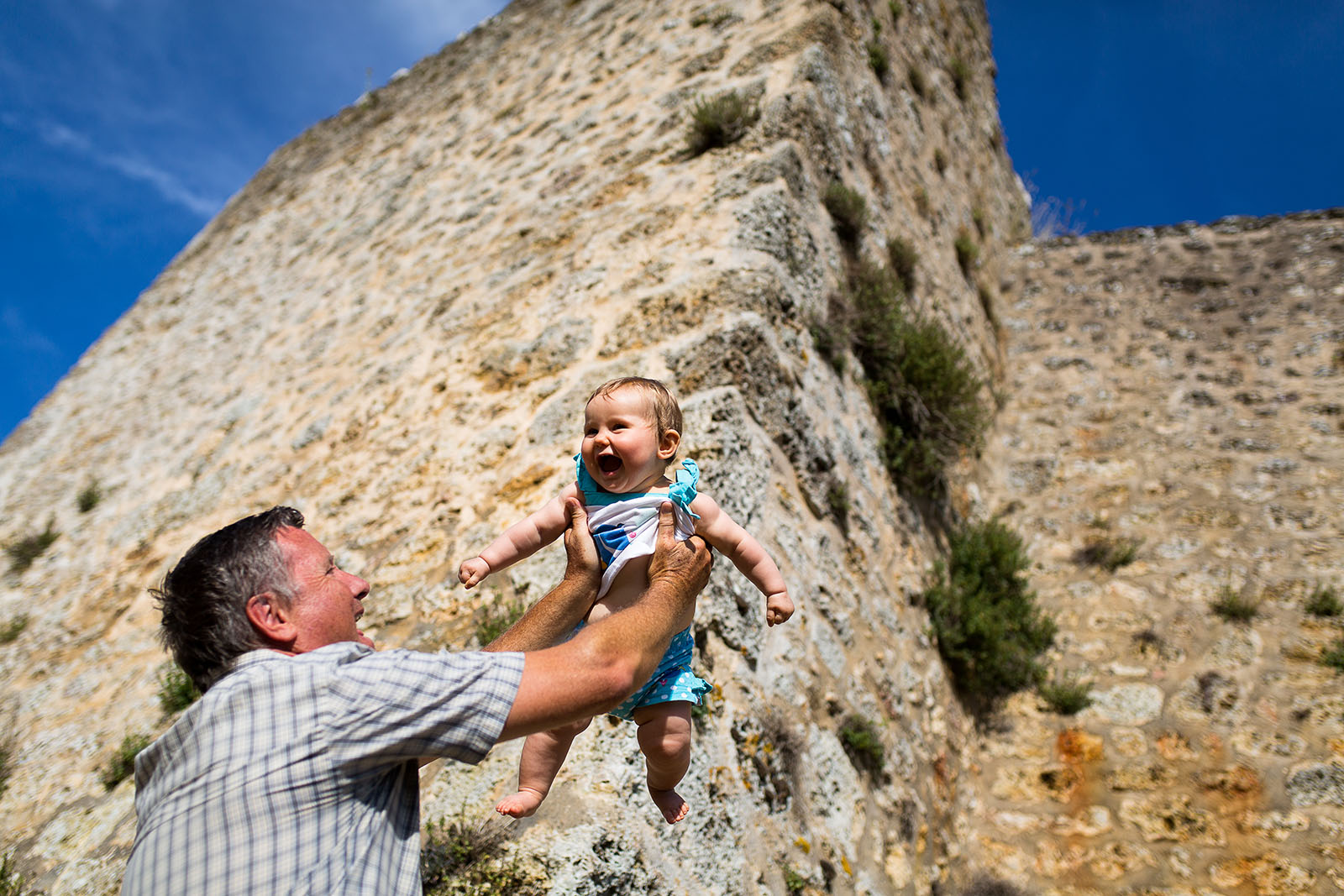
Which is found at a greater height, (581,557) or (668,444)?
(668,444)

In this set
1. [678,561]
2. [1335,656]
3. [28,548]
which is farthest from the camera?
[28,548]

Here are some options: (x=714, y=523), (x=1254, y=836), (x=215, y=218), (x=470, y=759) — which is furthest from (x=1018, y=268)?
(x=215, y=218)

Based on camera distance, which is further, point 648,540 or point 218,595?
point 648,540

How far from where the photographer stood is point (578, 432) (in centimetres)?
284

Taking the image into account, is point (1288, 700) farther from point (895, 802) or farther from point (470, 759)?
point (470, 759)

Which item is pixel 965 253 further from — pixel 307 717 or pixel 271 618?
pixel 307 717

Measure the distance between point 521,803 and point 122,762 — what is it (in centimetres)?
212

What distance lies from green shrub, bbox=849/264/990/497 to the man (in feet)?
9.28

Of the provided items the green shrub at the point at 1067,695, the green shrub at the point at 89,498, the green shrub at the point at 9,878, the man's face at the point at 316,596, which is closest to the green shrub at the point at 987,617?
the green shrub at the point at 1067,695

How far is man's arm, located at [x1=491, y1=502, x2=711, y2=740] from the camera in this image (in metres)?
1.26

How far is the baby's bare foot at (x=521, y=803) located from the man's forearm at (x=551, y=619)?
1.14 ft

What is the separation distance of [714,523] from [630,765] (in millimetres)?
747

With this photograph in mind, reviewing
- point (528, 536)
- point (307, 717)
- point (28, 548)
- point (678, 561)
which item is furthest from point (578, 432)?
point (28, 548)

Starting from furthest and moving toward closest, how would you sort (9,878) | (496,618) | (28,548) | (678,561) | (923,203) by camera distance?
(923,203) → (28,548) → (9,878) → (496,618) → (678,561)
